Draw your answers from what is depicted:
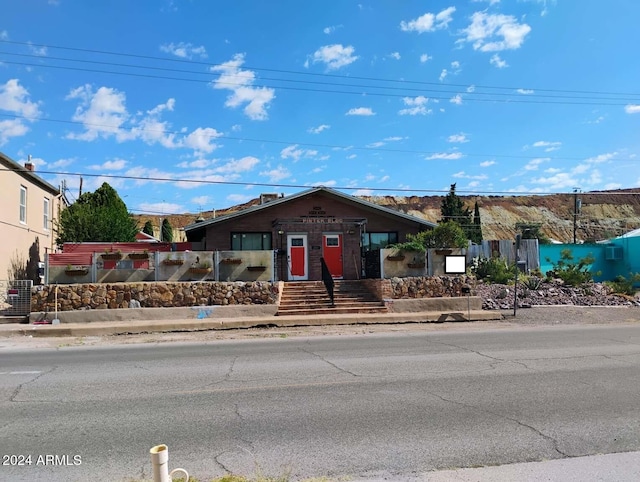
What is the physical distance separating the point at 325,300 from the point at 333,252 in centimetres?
440

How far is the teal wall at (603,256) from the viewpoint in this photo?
32312mm

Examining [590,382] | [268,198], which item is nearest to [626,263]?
[268,198]

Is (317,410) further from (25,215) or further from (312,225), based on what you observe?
(25,215)

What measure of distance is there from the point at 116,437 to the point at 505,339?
10025 millimetres

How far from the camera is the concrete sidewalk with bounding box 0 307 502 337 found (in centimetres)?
1575

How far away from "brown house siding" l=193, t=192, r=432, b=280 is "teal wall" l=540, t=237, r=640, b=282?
592 inches

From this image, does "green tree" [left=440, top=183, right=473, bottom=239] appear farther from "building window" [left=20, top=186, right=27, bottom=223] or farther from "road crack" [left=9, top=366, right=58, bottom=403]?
"road crack" [left=9, top=366, right=58, bottom=403]

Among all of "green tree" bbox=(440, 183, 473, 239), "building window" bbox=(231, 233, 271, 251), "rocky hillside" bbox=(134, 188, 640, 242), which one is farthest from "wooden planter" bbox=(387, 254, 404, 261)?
"rocky hillside" bbox=(134, 188, 640, 242)

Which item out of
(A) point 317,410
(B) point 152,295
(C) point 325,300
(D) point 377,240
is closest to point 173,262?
(B) point 152,295

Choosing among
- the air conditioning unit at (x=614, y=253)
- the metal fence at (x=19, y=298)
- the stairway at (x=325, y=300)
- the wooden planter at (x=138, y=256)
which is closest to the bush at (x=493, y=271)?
the stairway at (x=325, y=300)

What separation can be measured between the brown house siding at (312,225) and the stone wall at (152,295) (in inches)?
171

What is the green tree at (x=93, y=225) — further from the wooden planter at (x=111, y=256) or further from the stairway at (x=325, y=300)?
the stairway at (x=325, y=300)

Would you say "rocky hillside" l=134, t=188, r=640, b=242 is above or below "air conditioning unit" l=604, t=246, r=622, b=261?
above

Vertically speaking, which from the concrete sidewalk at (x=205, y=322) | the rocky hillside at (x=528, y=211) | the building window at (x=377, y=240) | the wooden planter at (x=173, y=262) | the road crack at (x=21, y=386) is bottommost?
the concrete sidewalk at (x=205, y=322)
